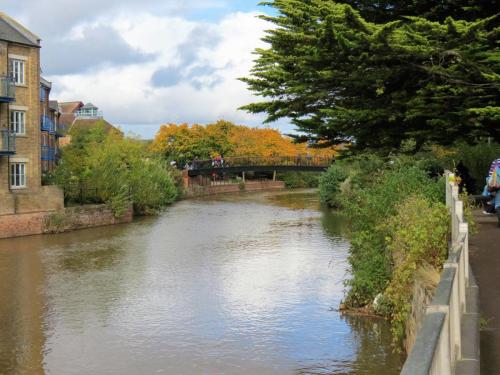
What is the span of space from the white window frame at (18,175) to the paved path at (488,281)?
2769cm

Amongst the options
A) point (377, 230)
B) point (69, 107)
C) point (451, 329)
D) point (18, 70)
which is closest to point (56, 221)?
point (18, 70)

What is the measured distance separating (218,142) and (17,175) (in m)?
52.5

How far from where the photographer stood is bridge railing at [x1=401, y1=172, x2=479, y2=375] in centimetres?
369

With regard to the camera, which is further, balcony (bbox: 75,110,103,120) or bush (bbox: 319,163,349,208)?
balcony (bbox: 75,110,103,120)

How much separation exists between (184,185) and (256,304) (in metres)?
51.3

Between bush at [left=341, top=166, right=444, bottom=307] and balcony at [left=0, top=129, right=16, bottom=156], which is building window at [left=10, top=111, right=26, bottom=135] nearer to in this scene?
balcony at [left=0, top=129, right=16, bottom=156]

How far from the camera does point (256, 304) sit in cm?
1781

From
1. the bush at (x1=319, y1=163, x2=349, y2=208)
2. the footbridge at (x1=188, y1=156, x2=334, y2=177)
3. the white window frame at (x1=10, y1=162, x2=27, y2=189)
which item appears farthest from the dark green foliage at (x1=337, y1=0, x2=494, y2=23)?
the footbridge at (x1=188, y1=156, x2=334, y2=177)

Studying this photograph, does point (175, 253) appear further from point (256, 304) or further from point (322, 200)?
point (322, 200)

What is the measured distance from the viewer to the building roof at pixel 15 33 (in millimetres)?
35675

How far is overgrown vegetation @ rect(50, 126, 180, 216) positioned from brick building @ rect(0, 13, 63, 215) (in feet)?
10.1

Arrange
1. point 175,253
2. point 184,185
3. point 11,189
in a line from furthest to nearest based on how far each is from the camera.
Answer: point 184,185 < point 11,189 < point 175,253

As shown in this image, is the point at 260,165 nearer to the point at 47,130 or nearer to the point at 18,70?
the point at 47,130

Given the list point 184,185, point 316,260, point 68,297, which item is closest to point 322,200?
point 184,185
